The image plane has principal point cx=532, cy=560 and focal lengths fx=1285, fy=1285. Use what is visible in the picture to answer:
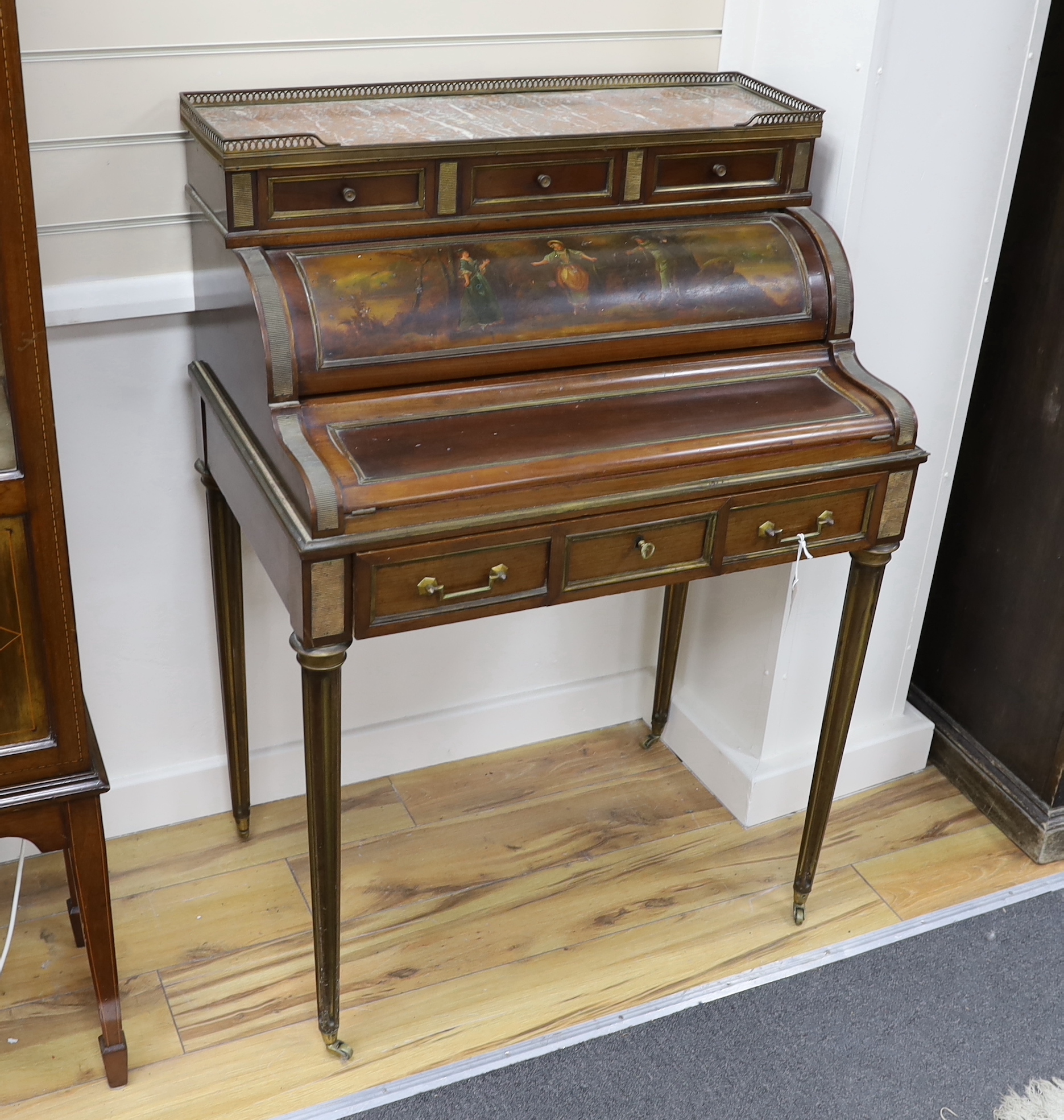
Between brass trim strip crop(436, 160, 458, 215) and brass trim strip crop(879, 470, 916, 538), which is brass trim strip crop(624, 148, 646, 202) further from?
brass trim strip crop(879, 470, 916, 538)

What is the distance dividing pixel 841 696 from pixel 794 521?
40cm

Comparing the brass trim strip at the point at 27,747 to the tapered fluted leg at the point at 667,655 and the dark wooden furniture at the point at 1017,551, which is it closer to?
the tapered fluted leg at the point at 667,655

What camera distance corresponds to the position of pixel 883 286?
7.29 ft

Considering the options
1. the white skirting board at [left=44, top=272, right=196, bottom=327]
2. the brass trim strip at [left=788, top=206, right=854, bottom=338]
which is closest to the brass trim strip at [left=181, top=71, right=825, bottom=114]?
the brass trim strip at [left=788, top=206, right=854, bottom=338]

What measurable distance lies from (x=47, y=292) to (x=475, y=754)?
4.29 ft

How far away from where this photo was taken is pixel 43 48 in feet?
6.10

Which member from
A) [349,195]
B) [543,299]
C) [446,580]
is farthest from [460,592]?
[349,195]

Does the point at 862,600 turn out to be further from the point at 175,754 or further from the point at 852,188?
the point at 175,754

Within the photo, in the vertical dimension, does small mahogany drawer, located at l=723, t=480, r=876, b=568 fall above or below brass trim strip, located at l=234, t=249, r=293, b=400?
below

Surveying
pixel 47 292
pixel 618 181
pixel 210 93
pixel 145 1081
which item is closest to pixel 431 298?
pixel 618 181

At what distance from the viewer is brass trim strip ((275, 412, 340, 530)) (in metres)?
1.61

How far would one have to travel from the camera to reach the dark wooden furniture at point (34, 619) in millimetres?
1439

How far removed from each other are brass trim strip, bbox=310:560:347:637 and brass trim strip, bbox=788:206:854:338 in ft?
2.99

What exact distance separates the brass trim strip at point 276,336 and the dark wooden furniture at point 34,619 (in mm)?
291
